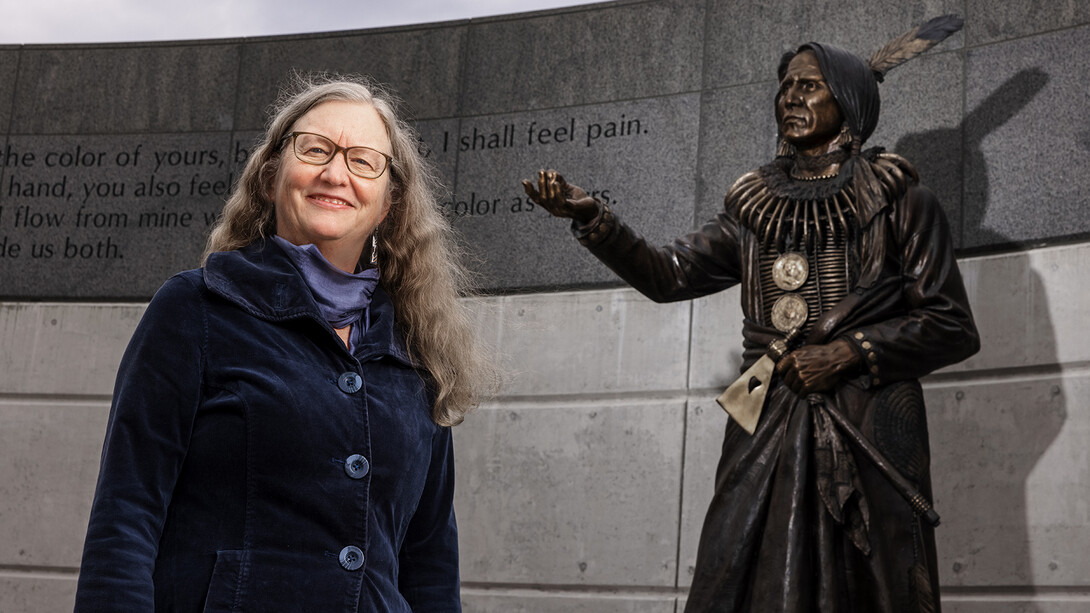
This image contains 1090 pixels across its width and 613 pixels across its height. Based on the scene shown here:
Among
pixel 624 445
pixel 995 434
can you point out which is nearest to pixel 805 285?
pixel 995 434

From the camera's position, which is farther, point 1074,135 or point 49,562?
point 49,562

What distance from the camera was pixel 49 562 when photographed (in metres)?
6.43

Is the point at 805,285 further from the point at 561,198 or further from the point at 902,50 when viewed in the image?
the point at 902,50

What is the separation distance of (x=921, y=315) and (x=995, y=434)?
1354 millimetres

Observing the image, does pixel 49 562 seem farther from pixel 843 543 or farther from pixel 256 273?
pixel 256 273

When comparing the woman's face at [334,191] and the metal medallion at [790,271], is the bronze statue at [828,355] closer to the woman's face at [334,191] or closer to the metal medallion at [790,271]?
the metal medallion at [790,271]

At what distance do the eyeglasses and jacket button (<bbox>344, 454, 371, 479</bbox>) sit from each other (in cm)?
48

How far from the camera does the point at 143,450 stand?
1783 mm

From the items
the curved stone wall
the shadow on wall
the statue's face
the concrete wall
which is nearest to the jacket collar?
the statue's face

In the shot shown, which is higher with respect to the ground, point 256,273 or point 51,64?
point 51,64

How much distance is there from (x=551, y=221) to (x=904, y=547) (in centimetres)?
299

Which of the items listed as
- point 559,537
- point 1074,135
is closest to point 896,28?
point 1074,135

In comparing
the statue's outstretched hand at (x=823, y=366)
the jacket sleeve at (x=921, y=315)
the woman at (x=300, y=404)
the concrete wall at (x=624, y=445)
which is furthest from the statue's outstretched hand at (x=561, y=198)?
the woman at (x=300, y=404)

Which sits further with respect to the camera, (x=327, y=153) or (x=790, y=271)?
(x=790, y=271)
